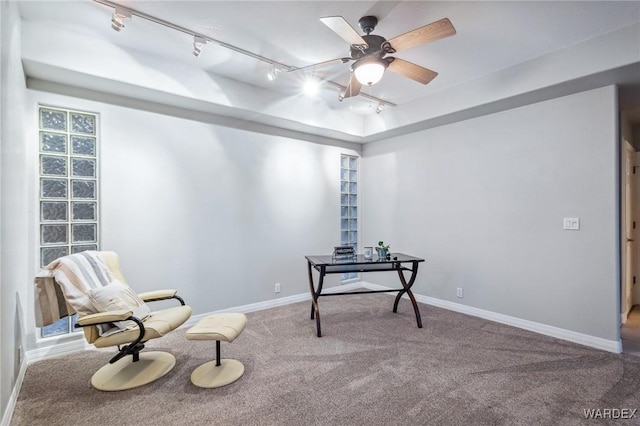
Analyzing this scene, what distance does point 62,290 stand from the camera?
2277 mm

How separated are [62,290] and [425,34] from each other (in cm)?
317

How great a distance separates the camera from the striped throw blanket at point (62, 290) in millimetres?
2268

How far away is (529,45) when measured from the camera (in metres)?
2.86

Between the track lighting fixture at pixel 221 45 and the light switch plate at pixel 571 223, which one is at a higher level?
the track lighting fixture at pixel 221 45

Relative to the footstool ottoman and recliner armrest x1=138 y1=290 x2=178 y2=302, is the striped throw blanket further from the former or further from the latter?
the footstool ottoman

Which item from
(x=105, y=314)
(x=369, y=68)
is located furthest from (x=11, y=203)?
(x=369, y=68)

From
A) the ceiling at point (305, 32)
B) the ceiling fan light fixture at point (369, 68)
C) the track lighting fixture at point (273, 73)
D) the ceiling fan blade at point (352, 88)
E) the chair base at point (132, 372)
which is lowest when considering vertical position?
the chair base at point (132, 372)

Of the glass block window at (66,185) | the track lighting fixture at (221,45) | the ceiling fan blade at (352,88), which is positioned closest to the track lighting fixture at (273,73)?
the track lighting fixture at (221,45)

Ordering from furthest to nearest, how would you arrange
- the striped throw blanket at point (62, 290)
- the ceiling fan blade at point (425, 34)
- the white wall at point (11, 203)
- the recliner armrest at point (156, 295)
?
the recliner armrest at point (156, 295) → the striped throw blanket at point (62, 290) → the ceiling fan blade at point (425, 34) → the white wall at point (11, 203)

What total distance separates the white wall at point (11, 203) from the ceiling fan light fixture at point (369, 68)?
228 cm

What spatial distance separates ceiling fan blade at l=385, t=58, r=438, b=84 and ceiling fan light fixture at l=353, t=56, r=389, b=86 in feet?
0.36

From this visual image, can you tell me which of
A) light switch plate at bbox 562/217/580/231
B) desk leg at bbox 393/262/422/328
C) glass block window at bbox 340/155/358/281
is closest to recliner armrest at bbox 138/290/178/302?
desk leg at bbox 393/262/422/328

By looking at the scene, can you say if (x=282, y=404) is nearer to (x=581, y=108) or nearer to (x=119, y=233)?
(x=119, y=233)

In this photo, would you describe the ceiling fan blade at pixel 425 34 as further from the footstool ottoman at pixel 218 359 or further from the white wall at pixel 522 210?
the footstool ottoman at pixel 218 359
